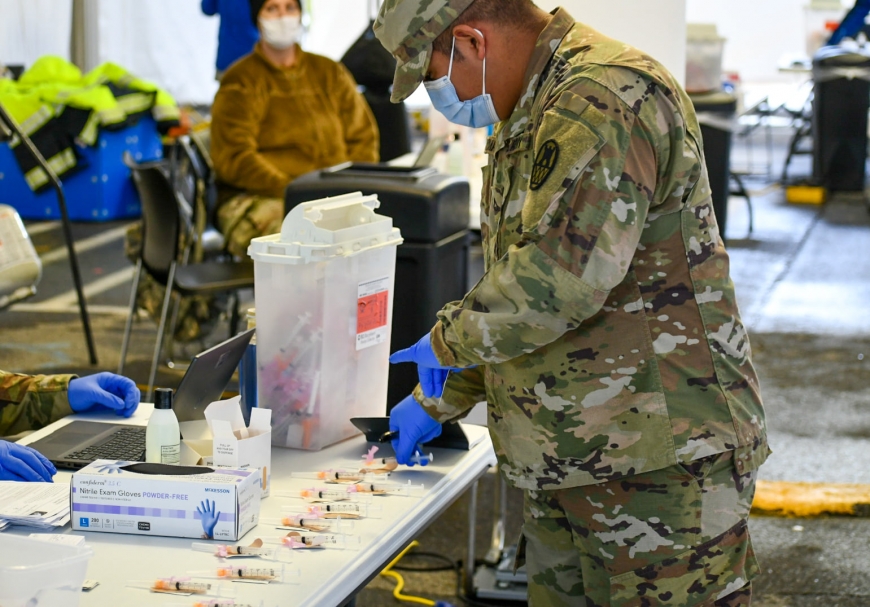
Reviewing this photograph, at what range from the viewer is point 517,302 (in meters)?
1.47

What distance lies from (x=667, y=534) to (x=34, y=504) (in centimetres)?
95

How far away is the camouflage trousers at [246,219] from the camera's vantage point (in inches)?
183

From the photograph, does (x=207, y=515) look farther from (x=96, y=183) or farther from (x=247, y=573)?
(x=96, y=183)

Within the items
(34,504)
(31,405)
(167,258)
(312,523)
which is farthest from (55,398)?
(167,258)

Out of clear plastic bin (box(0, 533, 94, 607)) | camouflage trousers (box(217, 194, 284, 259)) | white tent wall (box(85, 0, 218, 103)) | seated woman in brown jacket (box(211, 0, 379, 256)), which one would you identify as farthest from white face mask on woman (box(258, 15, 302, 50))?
white tent wall (box(85, 0, 218, 103))

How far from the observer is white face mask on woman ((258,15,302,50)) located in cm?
486

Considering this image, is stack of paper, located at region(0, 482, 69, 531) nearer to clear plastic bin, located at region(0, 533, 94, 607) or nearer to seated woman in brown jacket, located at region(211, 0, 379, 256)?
clear plastic bin, located at region(0, 533, 94, 607)

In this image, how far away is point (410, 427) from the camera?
6.18 ft

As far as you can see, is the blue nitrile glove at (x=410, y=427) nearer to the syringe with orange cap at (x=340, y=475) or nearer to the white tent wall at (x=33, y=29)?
the syringe with orange cap at (x=340, y=475)

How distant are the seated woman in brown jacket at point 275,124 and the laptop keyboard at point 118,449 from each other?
2729mm

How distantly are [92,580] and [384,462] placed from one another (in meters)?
0.63

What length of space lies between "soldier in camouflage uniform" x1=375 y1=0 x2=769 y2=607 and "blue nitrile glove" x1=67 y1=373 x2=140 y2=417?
75cm

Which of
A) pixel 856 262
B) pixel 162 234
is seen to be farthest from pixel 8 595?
pixel 856 262

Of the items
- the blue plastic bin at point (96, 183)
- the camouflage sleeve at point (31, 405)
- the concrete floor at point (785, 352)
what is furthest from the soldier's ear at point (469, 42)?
the blue plastic bin at point (96, 183)
